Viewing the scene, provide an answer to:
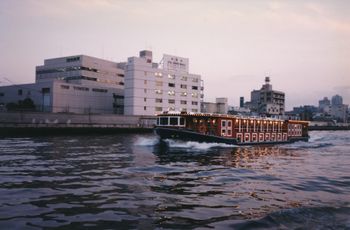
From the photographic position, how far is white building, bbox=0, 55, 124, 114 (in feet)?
347

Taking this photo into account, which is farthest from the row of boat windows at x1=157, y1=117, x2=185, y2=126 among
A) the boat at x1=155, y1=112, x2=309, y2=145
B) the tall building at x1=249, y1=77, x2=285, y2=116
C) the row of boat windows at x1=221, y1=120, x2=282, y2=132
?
the tall building at x1=249, y1=77, x2=285, y2=116

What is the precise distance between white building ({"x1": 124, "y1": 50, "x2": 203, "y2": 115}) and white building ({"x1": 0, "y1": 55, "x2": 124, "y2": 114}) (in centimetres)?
1460

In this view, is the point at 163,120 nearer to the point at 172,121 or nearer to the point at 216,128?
the point at 172,121

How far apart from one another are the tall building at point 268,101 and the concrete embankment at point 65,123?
8580cm

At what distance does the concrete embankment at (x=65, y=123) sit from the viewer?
66.9m

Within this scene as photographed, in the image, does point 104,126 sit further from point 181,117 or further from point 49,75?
point 49,75

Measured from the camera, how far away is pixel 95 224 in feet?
32.8

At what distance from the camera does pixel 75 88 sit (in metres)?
110

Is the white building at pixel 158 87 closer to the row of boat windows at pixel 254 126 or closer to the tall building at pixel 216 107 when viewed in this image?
the tall building at pixel 216 107

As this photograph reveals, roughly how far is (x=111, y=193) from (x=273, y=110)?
166688 millimetres

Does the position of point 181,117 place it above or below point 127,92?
below

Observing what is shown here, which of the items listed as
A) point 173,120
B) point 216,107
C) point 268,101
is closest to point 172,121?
point 173,120

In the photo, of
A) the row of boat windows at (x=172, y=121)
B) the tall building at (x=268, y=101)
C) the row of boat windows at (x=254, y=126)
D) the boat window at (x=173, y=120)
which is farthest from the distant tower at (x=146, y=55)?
the tall building at (x=268, y=101)

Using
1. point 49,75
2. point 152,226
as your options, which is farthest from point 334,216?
point 49,75
